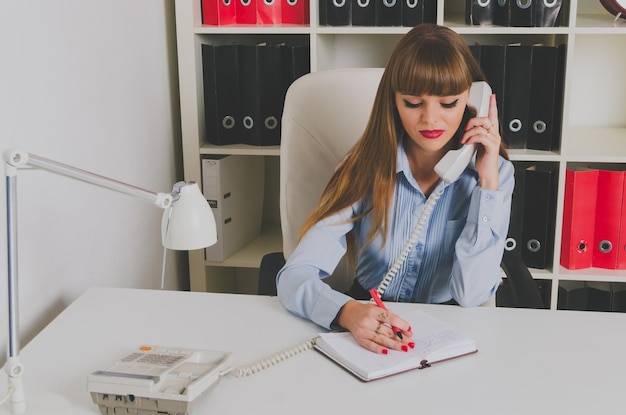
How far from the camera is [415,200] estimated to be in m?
1.65

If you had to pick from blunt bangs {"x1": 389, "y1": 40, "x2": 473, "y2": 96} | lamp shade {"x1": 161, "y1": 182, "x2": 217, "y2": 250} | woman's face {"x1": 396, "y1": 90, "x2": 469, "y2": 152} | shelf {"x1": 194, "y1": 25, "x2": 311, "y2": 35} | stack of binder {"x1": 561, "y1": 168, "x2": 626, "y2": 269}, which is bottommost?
stack of binder {"x1": 561, "y1": 168, "x2": 626, "y2": 269}

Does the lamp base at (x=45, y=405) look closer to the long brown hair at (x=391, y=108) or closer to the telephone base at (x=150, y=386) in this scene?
the telephone base at (x=150, y=386)

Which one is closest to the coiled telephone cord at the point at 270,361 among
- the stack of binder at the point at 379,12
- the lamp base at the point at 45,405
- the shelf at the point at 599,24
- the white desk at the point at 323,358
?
the white desk at the point at 323,358

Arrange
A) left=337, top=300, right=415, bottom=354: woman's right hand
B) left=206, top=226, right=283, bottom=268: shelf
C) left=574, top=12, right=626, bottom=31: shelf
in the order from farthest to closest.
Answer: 1. left=206, top=226, right=283, bottom=268: shelf
2. left=574, top=12, right=626, bottom=31: shelf
3. left=337, top=300, right=415, bottom=354: woman's right hand

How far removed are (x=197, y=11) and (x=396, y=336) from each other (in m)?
1.42

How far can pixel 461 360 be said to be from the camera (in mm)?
1247

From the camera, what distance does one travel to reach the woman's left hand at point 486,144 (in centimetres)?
157

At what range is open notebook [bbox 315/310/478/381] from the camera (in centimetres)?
120

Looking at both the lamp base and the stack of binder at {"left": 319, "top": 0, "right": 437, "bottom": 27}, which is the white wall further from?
the stack of binder at {"left": 319, "top": 0, "right": 437, "bottom": 27}

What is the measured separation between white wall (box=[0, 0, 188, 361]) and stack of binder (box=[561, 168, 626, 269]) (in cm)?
123

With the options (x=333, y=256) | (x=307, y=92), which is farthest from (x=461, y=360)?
(x=307, y=92)

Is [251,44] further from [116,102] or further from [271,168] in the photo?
[116,102]

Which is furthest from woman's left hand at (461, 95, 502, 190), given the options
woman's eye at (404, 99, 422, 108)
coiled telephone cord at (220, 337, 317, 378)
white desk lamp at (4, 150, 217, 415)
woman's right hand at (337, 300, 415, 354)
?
white desk lamp at (4, 150, 217, 415)

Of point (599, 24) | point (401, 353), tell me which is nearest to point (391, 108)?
point (401, 353)
